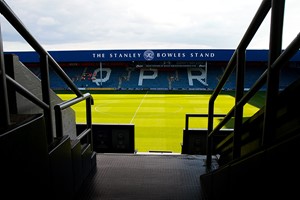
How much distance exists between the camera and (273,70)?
1510 mm

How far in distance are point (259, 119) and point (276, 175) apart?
0.87 metres

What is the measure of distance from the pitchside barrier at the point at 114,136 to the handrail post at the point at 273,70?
5497 millimetres

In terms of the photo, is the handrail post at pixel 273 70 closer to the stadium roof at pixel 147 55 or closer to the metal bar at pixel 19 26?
the metal bar at pixel 19 26

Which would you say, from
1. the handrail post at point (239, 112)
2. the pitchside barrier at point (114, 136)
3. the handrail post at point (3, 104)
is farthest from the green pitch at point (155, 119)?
the handrail post at point (3, 104)

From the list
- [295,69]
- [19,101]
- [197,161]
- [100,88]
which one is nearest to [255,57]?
[295,69]

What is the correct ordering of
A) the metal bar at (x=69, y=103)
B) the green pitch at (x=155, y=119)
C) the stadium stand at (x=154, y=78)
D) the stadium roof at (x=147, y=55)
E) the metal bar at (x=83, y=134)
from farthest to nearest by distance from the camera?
the stadium stand at (x=154, y=78) → the stadium roof at (x=147, y=55) → the green pitch at (x=155, y=119) → the metal bar at (x=83, y=134) → the metal bar at (x=69, y=103)

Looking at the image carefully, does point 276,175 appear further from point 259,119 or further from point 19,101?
point 19,101

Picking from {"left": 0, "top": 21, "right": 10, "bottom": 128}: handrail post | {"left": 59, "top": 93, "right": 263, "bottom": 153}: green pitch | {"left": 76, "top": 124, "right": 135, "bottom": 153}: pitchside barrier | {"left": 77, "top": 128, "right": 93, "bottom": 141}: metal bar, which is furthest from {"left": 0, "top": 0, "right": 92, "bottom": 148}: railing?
{"left": 59, "top": 93, "right": 263, "bottom": 153}: green pitch

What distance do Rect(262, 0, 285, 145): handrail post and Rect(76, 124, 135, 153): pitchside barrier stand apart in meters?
5.50

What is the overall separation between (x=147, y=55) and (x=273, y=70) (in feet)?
90.6

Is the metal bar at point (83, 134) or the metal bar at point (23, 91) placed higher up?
the metal bar at point (23, 91)

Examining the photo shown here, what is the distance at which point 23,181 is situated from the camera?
1279 mm

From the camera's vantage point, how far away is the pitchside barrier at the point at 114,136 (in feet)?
22.6

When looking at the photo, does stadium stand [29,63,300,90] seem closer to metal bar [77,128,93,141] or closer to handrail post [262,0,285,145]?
metal bar [77,128,93,141]
